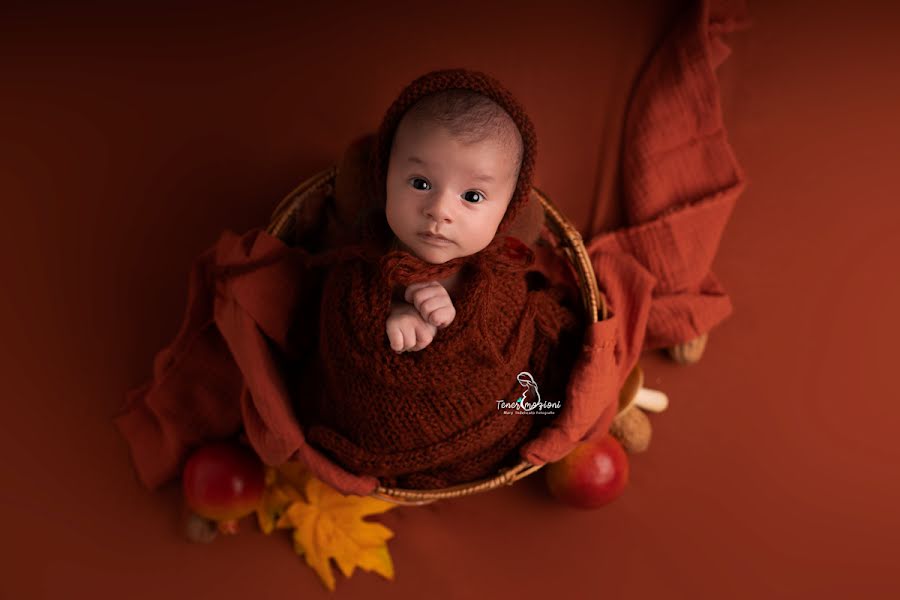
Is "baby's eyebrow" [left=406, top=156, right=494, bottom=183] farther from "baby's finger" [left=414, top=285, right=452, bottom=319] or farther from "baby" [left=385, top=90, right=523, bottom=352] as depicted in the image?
"baby's finger" [left=414, top=285, right=452, bottom=319]

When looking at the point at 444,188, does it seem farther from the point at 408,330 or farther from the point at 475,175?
the point at 408,330

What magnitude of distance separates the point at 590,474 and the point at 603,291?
307 mm

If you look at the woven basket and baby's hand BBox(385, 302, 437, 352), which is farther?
the woven basket

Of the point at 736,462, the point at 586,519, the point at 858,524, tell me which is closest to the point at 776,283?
the point at 736,462

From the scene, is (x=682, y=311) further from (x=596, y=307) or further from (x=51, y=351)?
(x=51, y=351)

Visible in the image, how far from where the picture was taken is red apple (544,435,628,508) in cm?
137

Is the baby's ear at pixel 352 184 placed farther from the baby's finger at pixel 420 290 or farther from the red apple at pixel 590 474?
the red apple at pixel 590 474

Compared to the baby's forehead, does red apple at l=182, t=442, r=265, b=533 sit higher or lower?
lower

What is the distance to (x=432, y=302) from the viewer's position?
107cm

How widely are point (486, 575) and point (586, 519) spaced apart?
20 cm

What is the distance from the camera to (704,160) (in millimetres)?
1535
